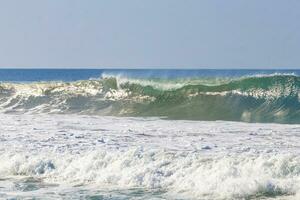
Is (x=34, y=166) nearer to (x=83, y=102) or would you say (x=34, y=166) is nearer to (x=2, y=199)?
(x=2, y=199)

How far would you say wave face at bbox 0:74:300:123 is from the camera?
80.0ft

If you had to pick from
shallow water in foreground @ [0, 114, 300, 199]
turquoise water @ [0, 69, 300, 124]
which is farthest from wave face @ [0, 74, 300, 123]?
shallow water in foreground @ [0, 114, 300, 199]

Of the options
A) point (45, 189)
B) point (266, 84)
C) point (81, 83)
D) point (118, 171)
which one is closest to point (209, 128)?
point (118, 171)

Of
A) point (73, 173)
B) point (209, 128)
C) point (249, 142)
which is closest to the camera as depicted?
point (73, 173)

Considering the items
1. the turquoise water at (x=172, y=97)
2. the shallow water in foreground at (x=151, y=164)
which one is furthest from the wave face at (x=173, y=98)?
the shallow water in foreground at (x=151, y=164)

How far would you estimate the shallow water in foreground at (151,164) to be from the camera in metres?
10.8

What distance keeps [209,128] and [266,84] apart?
9680mm

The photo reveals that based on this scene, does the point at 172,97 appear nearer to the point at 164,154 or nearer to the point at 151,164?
the point at 164,154

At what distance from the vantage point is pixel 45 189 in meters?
11.5

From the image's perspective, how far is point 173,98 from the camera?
2859 cm

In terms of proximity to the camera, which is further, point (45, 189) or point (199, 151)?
point (199, 151)

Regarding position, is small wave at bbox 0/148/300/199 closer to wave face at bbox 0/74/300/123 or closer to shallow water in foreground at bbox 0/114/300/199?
shallow water in foreground at bbox 0/114/300/199

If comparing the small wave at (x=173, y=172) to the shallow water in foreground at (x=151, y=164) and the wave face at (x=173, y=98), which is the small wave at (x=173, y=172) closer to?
the shallow water in foreground at (x=151, y=164)

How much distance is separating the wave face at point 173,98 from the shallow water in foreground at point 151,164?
23.9 feet
